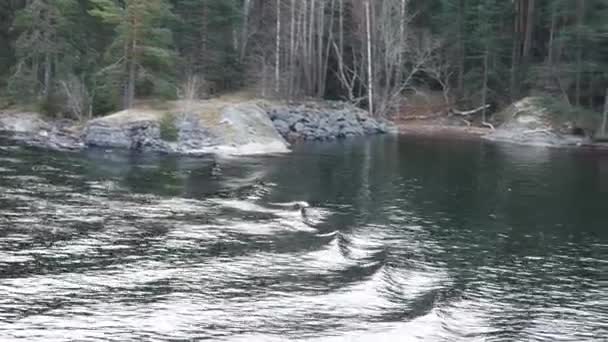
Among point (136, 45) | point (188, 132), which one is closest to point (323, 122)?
point (188, 132)

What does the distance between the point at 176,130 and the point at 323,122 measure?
1306 cm

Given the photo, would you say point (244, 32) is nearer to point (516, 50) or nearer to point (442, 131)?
point (442, 131)

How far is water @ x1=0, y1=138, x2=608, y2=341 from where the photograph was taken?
53.4 ft

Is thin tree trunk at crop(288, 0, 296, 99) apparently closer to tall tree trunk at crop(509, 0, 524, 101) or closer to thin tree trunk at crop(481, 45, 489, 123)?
thin tree trunk at crop(481, 45, 489, 123)

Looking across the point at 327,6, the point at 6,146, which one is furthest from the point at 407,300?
the point at 327,6

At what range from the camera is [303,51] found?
59.9 m

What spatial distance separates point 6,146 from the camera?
4131cm

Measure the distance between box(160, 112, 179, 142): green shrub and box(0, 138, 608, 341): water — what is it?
5.85 meters

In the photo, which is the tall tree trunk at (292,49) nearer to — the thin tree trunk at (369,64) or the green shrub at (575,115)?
the thin tree trunk at (369,64)

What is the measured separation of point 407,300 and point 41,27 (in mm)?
43244

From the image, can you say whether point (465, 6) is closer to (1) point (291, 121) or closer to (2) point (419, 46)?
(2) point (419, 46)

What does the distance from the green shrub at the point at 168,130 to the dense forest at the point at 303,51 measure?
389 cm

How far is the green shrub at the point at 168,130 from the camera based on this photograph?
43938 millimetres

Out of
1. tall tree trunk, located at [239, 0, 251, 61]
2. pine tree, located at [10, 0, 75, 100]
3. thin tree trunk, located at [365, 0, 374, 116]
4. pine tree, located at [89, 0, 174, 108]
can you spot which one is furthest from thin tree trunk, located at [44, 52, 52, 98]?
thin tree trunk, located at [365, 0, 374, 116]
